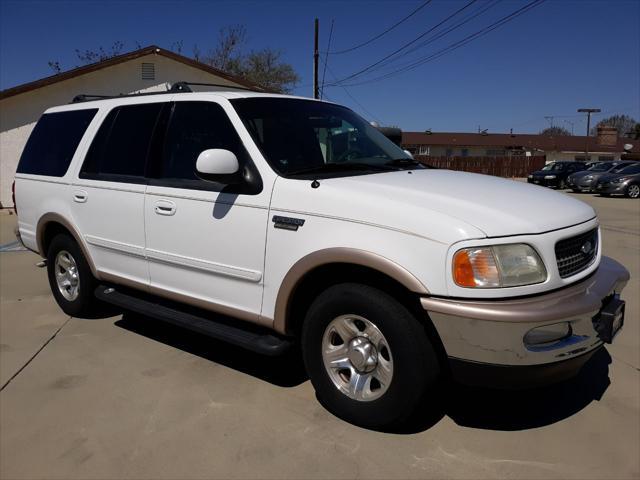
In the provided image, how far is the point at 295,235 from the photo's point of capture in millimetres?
3072

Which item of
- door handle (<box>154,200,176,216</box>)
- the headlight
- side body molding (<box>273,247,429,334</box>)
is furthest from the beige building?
the headlight

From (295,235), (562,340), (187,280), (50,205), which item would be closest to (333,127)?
(295,235)

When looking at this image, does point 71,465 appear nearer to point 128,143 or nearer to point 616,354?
point 128,143

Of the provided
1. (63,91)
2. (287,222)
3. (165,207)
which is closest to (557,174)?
(63,91)

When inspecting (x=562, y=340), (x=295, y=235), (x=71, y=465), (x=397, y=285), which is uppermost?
(x=295, y=235)

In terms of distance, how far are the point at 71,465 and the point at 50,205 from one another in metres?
2.85

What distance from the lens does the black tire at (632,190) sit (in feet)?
72.1

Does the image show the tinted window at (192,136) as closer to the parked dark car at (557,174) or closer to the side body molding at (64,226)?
the side body molding at (64,226)

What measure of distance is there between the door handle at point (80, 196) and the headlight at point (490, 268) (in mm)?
3370

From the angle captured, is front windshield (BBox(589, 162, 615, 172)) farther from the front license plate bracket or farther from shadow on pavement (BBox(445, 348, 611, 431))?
the front license plate bracket

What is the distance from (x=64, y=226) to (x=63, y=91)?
11.8m

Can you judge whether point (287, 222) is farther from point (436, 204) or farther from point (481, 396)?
point (481, 396)

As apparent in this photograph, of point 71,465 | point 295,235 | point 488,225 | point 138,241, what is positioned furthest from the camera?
point 138,241

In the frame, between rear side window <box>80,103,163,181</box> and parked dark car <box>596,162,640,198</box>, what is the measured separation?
2258cm
